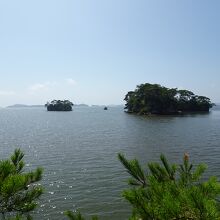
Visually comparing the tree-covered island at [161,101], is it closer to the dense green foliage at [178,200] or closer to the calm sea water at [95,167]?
the calm sea water at [95,167]

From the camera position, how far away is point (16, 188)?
20.6ft

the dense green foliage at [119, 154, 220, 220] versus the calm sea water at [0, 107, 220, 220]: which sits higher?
the dense green foliage at [119, 154, 220, 220]

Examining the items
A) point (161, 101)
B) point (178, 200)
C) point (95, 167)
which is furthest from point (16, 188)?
point (161, 101)

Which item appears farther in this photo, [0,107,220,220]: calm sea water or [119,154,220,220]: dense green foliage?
[0,107,220,220]: calm sea water

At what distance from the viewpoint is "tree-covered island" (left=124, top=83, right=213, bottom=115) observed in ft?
429

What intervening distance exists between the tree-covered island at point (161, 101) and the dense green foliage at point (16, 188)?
400 ft

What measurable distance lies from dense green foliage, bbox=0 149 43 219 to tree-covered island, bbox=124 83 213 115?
12202 cm

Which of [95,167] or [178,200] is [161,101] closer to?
[95,167]

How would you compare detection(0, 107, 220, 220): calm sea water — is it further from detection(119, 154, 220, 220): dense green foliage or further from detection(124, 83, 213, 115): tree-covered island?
detection(124, 83, 213, 115): tree-covered island

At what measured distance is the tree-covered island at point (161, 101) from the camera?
429ft

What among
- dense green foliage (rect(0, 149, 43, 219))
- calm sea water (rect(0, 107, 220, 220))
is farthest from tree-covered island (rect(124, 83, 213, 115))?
dense green foliage (rect(0, 149, 43, 219))

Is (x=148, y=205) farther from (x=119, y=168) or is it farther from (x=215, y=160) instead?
(x=215, y=160)

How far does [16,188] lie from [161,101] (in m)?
126

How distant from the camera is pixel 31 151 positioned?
46906 millimetres
